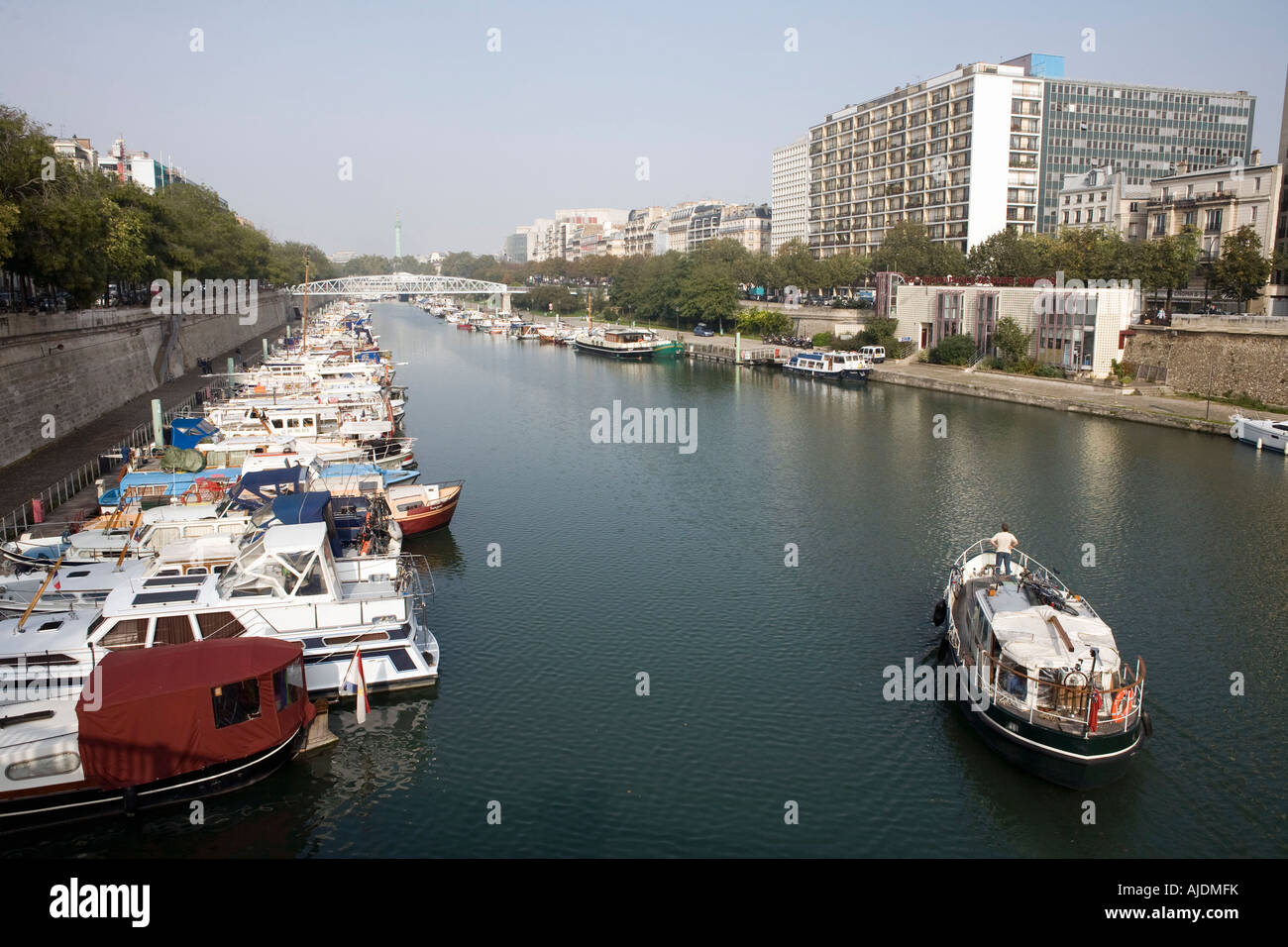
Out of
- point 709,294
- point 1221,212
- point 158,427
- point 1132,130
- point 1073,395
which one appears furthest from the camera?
point 1132,130

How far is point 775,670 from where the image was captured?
50.1 feet

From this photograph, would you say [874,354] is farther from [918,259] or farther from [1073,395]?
[1073,395]

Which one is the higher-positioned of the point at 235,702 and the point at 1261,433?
the point at 1261,433

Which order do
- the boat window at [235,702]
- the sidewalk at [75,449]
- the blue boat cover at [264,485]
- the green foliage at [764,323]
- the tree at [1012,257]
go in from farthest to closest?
1. the green foliage at [764,323]
2. the tree at [1012,257]
3. the sidewalk at [75,449]
4. the blue boat cover at [264,485]
5. the boat window at [235,702]

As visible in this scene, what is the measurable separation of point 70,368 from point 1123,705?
31077mm

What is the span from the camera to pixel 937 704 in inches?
559

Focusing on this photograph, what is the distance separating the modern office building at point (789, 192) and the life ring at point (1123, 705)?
107637 millimetres

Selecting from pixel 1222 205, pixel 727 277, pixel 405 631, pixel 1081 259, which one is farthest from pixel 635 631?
pixel 727 277

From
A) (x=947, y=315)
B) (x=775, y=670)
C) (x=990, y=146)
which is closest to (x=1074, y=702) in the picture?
(x=775, y=670)

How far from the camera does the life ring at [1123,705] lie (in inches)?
465

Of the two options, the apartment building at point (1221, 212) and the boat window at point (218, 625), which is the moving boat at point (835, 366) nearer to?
the apartment building at point (1221, 212)

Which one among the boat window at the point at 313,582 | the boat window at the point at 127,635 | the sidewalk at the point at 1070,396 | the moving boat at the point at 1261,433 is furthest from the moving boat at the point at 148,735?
the sidewalk at the point at 1070,396

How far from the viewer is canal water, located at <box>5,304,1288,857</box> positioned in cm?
1129
